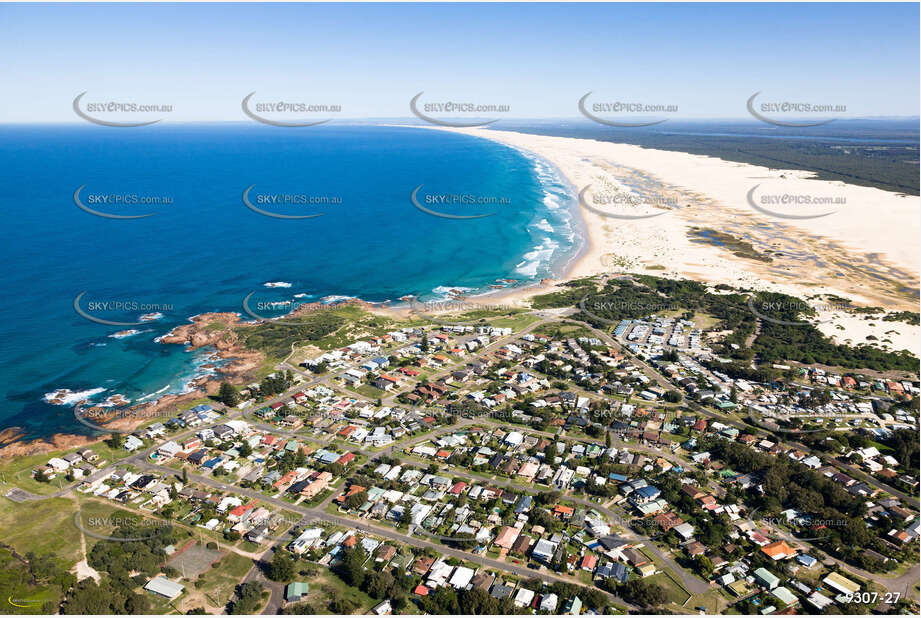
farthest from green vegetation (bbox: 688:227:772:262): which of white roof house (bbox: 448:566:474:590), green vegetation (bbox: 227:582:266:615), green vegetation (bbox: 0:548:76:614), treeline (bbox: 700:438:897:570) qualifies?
green vegetation (bbox: 0:548:76:614)

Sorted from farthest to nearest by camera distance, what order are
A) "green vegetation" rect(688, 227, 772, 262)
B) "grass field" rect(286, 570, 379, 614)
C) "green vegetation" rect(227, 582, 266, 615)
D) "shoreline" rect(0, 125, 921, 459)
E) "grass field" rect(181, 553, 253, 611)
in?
"green vegetation" rect(688, 227, 772, 262)
"shoreline" rect(0, 125, 921, 459)
"grass field" rect(181, 553, 253, 611)
"grass field" rect(286, 570, 379, 614)
"green vegetation" rect(227, 582, 266, 615)

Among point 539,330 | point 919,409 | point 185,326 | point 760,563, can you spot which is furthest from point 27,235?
point 919,409

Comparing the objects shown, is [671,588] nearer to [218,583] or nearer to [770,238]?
[218,583]

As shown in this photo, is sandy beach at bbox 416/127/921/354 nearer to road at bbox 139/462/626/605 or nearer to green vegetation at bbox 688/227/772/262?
green vegetation at bbox 688/227/772/262

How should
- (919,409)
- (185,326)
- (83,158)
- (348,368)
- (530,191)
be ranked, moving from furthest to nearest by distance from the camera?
(83,158)
(530,191)
(185,326)
(348,368)
(919,409)

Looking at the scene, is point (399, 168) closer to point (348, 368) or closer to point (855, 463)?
point (348, 368)

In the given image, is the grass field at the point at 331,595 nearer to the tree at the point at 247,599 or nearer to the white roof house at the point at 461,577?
the tree at the point at 247,599
